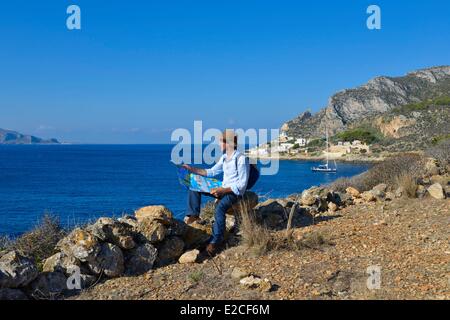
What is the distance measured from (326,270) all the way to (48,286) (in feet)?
11.2

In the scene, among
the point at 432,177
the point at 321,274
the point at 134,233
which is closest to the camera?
the point at 321,274

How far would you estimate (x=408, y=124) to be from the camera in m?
87.7

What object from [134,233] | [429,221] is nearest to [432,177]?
[429,221]

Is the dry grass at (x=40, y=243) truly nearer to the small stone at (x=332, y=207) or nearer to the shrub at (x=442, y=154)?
the small stone at (x=332, y=207)

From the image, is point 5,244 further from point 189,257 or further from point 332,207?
point 332,207

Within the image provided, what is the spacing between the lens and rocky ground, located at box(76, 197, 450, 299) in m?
5.48

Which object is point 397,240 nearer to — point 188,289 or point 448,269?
point 448,269

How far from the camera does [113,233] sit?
634 centimetres

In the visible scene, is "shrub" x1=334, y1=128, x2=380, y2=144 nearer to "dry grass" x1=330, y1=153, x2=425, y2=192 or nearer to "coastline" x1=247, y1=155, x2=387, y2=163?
"coastline" x1=247, y1=155, x2=387, y2=163

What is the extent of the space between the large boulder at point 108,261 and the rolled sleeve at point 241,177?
191 cm

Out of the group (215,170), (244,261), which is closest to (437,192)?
(215,170)

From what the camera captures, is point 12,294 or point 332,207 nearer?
point 12,294

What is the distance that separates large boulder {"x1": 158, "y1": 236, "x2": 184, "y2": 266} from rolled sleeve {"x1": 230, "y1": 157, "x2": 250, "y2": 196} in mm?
1098
